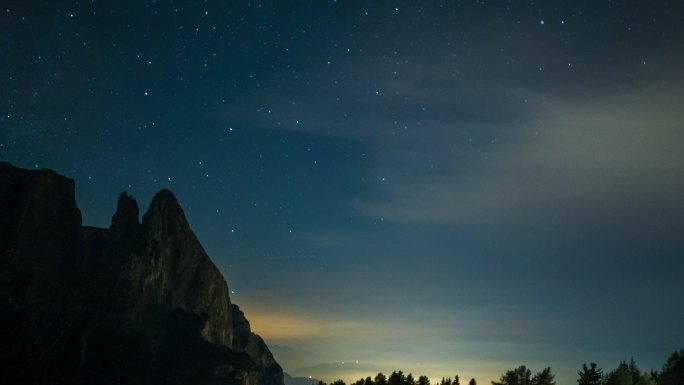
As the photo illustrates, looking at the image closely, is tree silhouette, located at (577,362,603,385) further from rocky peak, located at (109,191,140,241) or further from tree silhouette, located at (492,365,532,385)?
rocky peak, located at (109,191,140,241)

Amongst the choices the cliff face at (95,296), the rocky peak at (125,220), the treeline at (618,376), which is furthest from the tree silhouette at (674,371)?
the rocky peak at (125,220)

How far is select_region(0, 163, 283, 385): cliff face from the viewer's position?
110m

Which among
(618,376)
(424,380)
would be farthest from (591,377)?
(424,380)

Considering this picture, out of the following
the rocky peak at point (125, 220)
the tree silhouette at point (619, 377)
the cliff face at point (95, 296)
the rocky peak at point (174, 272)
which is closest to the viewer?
the tree silhouette at point (619, 377)

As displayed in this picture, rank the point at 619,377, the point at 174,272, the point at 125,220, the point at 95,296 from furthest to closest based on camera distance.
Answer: the point at 174,272, the point at 125,220, the point at 95,296, the point at 619,377

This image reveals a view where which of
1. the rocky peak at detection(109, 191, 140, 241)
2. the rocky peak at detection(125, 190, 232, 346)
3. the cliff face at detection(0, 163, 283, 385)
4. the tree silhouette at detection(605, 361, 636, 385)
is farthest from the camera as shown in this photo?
the rocky peak at detection(109, 191, 140, 241)

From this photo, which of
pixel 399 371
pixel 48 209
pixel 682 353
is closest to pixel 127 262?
pixel 48 209

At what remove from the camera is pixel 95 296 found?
12556 cm

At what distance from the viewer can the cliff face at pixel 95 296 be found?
11006cm

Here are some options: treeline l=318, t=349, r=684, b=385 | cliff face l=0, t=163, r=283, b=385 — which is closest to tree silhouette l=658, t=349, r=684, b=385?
treeline l=318, t=349, r=684, b=385

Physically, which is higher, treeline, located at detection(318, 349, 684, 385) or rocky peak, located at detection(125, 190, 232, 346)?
rocky peak, located at detection(125, 190, 232, 346)

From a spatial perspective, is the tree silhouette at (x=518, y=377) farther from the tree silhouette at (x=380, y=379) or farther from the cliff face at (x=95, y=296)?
the cliff face at (x=95, y=296)

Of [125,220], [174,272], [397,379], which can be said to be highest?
[125,220]

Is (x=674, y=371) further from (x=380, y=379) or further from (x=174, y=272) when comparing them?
(x=174, y=272)
